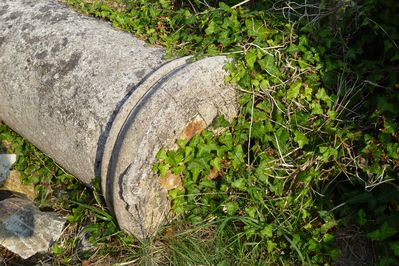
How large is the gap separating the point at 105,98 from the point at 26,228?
43.2 inches

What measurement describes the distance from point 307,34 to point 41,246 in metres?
2.37

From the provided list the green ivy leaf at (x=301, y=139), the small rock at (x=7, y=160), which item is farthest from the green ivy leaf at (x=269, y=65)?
the small rock at (x=7, y=160)

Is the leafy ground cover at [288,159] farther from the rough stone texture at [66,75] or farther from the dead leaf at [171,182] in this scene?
Result: the rough stone texture at [66,75]

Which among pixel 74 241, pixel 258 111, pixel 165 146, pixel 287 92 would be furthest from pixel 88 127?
pixel 287 92

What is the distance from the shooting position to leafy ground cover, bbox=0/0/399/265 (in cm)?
291

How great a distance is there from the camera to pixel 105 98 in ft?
10.2

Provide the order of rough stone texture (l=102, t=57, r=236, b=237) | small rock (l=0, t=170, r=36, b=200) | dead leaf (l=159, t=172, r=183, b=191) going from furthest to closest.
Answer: small rock (l=0, t=170, r=36, b=200), dead leaf (l=159, t=172, r=183, b=191), rough stone texture (l=102, t=57, r=236, b=237)

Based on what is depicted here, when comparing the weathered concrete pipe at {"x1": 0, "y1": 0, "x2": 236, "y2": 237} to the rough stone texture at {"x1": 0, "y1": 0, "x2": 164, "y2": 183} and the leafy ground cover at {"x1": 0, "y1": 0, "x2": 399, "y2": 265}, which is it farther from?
the leafy ground cover at {"x1": 0, "y1": 0, "x2": 399, "y2": 265}

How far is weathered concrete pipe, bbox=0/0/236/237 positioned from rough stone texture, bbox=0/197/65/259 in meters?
0.39

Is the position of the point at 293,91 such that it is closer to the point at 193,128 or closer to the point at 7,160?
the point at 193,128

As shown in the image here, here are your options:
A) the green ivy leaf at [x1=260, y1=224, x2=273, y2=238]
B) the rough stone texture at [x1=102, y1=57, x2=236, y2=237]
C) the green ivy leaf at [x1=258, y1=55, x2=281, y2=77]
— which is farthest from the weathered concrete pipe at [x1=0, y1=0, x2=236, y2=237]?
the green ivy leaf at [x1=260, y1=224, x2=273, y2=238]

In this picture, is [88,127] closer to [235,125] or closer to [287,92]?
[235,125]

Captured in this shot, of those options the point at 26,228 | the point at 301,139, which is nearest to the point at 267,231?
the point at 301,139

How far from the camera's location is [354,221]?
2.96 m
